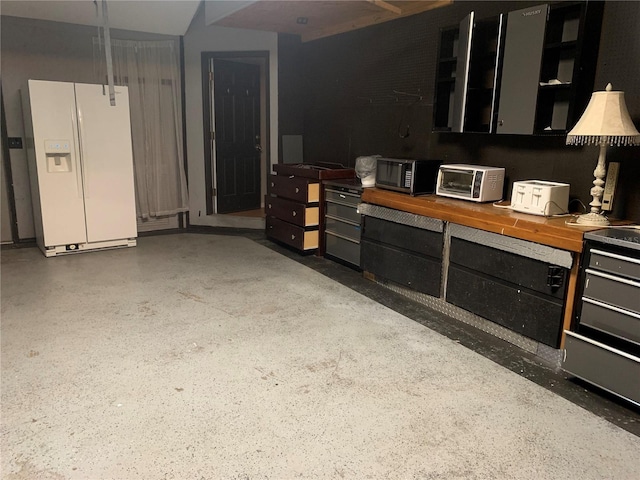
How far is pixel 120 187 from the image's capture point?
5043 millimetres

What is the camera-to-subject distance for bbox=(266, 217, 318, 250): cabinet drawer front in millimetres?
4918

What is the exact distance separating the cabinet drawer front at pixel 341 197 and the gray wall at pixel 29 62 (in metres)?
Answer: 3.06

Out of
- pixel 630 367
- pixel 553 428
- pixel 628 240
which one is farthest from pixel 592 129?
pixel 553 428

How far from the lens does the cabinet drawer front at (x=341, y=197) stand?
437cm

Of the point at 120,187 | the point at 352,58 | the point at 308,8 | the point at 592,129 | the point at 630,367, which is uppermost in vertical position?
the point at 308,8

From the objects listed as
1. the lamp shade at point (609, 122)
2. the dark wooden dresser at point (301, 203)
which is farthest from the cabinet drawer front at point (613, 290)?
the dark wooden dresser at point (301, 203)

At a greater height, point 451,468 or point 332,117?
point 332,117

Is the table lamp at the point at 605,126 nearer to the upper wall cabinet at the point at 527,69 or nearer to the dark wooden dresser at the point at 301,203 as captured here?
the upper wall cabinet at the point at 527,69

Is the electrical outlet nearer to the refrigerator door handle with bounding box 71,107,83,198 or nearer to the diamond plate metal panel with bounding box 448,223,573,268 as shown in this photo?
the refrigerator door handle with bounding box 71,107,83,198

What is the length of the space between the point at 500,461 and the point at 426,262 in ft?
5.85

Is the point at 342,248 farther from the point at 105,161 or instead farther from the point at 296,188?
the point at 105,161

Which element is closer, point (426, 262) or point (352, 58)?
point (426, 262)

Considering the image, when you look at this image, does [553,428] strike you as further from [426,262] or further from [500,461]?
[426,262]

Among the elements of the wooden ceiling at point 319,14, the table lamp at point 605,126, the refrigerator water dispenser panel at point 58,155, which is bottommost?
the refrigerator water dispenser panel at point 58,155
